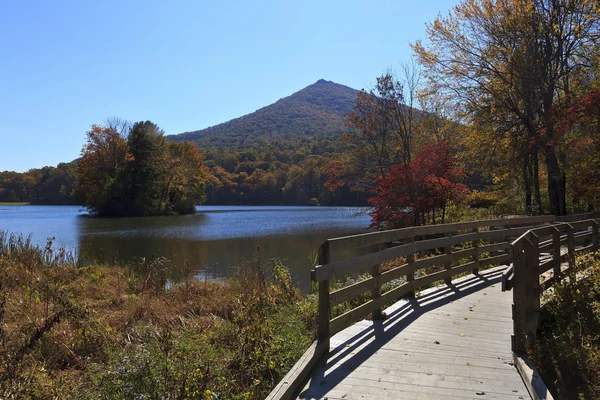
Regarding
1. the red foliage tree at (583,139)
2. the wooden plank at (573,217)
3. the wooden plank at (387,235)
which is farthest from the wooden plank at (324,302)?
the red foliage tree at (583,139)

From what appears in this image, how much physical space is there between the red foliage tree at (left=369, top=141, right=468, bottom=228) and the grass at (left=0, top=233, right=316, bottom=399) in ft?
32.0

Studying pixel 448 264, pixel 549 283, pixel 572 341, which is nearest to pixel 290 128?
pixel 448 264

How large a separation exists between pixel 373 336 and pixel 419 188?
1286 centimetres

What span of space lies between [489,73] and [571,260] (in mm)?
14389

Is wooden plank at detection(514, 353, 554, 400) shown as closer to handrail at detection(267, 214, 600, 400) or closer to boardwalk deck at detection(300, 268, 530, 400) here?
boardwalk deck at detection(300, 268, 530, 400)

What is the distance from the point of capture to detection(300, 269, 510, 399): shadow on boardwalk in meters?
3.79

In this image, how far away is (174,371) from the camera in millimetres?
3834

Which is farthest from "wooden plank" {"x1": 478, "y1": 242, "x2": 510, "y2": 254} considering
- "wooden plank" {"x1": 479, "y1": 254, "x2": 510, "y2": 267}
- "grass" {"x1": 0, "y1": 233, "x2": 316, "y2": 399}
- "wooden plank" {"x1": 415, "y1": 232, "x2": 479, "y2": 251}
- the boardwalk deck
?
"grass" {"x1": 0, "y1": 233, "x2": 316, "y2": 399}

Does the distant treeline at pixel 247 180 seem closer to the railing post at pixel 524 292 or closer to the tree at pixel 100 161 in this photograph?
the tree at pixel 100 161

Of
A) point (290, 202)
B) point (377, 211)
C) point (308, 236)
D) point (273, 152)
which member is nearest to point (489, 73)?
point (377, 211)

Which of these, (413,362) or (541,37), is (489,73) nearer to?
(541,37)

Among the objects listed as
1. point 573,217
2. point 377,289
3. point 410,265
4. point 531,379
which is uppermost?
point 573,217

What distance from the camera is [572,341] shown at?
15.4 ft

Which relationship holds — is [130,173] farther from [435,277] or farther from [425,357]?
[425,357]
